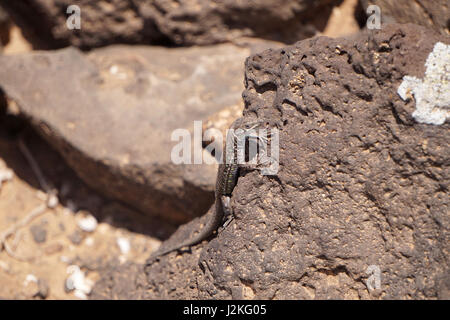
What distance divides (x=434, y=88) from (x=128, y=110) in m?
2.63

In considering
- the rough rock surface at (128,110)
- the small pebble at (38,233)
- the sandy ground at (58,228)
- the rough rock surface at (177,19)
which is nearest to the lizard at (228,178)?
the rough rock surface at (128,110)

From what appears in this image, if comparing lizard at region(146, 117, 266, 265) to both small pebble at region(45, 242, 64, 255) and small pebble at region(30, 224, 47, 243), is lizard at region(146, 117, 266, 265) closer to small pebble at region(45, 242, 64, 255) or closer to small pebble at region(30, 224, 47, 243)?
small pebble at region(45, 242, 64, 255)

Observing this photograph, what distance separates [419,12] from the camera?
11.5ft

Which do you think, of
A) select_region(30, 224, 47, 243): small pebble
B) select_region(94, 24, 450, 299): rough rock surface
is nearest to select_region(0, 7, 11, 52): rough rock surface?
select_region(30, 224, 47, 243): small pebble

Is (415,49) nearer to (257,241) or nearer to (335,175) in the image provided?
(335,175)

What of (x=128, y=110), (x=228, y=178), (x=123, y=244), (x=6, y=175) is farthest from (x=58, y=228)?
(x=228, y=178)

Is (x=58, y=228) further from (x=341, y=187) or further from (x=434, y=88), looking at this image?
(x=434, y=88)

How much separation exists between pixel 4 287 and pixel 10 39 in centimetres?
297

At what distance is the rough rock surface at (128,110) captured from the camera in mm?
3768

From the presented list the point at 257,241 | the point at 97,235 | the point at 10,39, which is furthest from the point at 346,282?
the point at 10,39

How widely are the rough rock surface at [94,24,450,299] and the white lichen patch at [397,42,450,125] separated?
40 millimetres

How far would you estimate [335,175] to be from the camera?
249 cm

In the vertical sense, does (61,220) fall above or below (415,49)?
below
